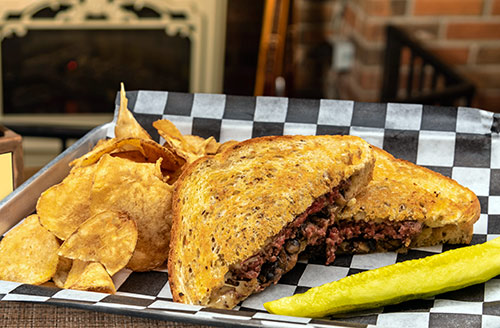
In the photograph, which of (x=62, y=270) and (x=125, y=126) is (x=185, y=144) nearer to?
(x=125, y=126)

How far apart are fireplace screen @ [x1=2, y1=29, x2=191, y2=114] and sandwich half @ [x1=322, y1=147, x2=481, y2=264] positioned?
2.40 meters

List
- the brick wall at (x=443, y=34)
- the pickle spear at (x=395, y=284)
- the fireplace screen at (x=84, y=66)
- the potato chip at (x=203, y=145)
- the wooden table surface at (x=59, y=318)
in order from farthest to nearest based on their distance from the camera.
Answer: the fireplace screen at (x=84, y=66)
the brick wall at (x=443, y=34)
the potato chip at (x=203, y=145)
the pickle spear at (x=395, y=284)
the wooden table surface at (x=59, y=318)

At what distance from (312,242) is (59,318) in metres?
0.48

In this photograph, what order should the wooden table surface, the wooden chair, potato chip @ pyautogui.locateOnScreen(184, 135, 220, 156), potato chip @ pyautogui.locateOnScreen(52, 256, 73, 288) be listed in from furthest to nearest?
the wooden chair < potato chip @ pyautogui.locateOnScreen(184, 135, 220, 156) < potato chip @ pyautogui.locateOnScreen(52, 256, 73, 288) < the wooden table surface

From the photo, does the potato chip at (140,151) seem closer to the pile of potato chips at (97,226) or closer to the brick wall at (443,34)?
the pile of potato chips at (97,226)

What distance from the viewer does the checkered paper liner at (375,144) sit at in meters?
1.17

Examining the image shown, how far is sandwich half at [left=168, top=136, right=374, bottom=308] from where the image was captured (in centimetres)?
118

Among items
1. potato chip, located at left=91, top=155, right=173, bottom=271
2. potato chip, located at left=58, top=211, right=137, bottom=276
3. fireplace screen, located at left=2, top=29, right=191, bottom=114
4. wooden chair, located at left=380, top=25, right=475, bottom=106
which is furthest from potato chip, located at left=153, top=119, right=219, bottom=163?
fireplace screen, located at left=2, top=29, right=191, bottom=114

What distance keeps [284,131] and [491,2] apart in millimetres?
1801

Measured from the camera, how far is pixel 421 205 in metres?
1.38

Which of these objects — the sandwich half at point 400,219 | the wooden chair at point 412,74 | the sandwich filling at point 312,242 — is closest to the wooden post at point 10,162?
the sandwich filling at point 312,242

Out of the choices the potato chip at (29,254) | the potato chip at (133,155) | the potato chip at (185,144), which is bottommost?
the potato chip at (29,254)

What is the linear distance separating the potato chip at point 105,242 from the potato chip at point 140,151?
0.20 meters

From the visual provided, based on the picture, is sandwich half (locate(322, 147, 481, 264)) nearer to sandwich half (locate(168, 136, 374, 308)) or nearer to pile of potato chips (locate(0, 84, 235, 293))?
sandwich half (locate(168, 136, 374, 308))
